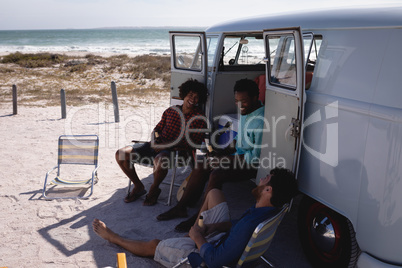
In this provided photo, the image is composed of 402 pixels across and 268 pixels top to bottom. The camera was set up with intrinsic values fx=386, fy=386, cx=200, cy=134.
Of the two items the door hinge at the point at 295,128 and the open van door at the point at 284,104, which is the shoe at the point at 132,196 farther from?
A: the door hinge at the point at 295,128

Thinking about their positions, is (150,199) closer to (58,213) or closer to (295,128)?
(58,213)

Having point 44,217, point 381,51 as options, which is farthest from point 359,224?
point 44,217

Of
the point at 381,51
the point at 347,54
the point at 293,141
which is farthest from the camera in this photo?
the point at 293,141

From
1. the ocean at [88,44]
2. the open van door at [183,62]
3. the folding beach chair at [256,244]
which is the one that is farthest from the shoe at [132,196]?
the ocean at [88,44]

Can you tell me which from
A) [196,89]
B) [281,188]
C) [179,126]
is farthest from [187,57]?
[281,188]

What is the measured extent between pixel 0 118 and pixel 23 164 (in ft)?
14.1

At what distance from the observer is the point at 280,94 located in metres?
3.78

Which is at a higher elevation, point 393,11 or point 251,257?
point 393,11

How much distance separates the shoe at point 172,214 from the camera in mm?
4492

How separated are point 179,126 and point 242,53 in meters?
2.00

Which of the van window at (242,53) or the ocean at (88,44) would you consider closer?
the van window at (242,53)

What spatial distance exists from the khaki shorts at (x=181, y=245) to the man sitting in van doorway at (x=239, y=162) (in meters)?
0.68

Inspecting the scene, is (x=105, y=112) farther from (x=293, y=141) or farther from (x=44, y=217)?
(x=293, y=141)

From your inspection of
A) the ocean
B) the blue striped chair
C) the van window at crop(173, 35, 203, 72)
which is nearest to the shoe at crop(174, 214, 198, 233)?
the blue striped chair
